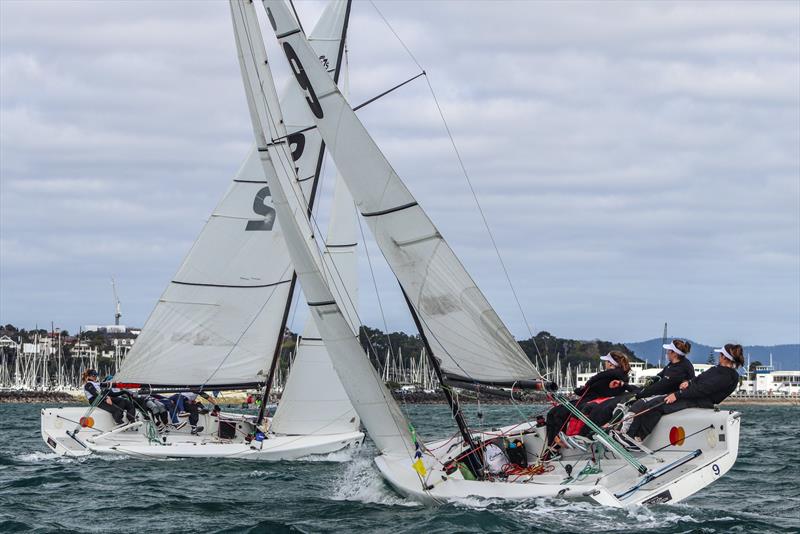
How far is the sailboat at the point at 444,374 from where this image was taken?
47.8 ft

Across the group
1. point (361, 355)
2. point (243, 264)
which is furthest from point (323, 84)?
point (243, 264)

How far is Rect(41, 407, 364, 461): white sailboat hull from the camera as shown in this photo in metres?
23.2

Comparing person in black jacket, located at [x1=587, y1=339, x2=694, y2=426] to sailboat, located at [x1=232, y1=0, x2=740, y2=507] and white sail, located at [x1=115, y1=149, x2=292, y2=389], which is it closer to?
sailboat, located at [x1=232, y1=0, x2=740, y2=507]

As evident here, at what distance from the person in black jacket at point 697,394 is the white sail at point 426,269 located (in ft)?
4.82

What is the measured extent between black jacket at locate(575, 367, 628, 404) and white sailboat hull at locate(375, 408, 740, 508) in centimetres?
71

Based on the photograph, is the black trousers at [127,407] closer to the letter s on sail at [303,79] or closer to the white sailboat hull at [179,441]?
the white sailboat hull at [179,441]

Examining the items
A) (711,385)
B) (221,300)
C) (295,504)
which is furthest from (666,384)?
(221,300)

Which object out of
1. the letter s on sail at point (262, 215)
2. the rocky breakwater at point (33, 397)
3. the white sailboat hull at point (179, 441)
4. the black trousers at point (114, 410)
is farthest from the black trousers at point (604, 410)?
the rocky breakwater at point (33, 397)

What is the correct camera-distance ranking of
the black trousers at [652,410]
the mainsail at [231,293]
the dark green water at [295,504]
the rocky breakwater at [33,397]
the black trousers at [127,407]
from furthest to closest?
1. the rocky breakwater at [33,397]
2. the mainsail at [231,293]
3. the black trousers at [127,407]
4. the black trousers at [652,410]
5. the dark green water at [295,504]

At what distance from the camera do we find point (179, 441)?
2391cm

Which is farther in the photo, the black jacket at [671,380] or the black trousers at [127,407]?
the black trousers at [127,407]

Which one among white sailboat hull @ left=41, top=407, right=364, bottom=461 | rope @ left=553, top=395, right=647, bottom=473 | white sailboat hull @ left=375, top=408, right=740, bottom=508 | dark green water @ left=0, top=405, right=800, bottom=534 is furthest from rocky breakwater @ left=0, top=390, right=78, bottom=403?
rope @ left=553, top=395, right=647, bottom=473

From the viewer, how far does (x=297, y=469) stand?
Answer: 2167 centimetres

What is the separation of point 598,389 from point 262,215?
1117 centimetres
